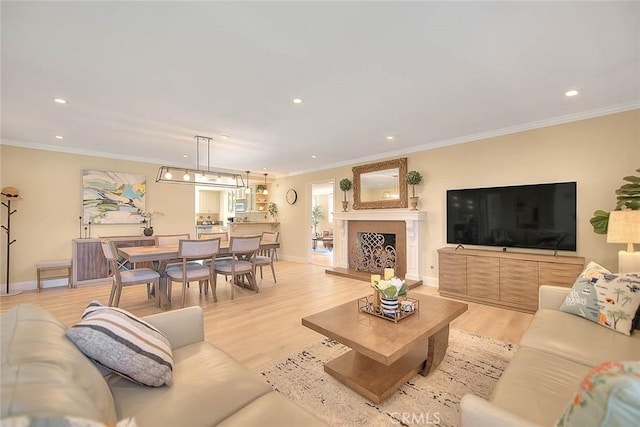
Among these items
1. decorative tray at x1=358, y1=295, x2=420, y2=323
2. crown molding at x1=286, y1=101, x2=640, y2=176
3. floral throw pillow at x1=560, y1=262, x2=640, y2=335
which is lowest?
decorative tray at x1=358, y1=295, x2=420, y2=323

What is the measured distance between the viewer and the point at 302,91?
9.15 ft

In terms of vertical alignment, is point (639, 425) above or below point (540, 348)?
above

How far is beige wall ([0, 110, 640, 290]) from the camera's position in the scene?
3.30 metres

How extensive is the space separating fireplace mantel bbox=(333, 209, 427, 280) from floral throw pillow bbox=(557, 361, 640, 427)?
4.27 m

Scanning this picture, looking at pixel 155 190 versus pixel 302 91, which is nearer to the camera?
pixel 302 91

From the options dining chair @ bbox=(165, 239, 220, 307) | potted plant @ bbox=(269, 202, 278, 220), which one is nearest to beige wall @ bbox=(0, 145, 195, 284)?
dining chair @ bbox=(165, 239, 220, 307)

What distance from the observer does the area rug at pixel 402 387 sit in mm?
1699

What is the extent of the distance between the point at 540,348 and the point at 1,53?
424 centimetres

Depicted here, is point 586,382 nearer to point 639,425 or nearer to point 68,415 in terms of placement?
point 639,425

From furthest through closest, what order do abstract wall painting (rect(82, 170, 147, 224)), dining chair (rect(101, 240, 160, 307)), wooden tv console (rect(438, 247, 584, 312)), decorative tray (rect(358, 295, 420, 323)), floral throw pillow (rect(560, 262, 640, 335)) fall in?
abstract wall painting (rect(82, 170, 147, 224)), dining chair (rect(101, 240, 160, 307)), wooden tv console (rect(438, 247, 584, 312)), decorative tray (rect(358, 295, 420, 323)), floral throw pillow (rect(560, 262, 640, 335))

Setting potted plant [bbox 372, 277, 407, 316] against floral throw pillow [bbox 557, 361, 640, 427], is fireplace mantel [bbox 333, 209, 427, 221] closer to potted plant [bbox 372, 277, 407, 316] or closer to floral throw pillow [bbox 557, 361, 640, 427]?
potted plant [bbox 372, 277, 407, 316]

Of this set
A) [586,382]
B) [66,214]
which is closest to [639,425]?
[586,382]

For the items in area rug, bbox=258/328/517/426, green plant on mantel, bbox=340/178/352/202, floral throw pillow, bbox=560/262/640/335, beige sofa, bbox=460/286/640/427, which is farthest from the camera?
green plant on mantel, bbox=340/178/352/202

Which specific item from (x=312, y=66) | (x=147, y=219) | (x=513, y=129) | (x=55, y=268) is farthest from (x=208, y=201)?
(x=513, y=129)
